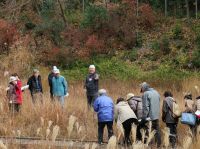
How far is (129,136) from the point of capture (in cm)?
1251

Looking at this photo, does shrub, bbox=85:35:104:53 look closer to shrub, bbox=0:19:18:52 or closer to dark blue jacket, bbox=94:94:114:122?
shrub, bbox=0:19:18:52

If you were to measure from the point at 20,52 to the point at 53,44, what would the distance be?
3.35 meters

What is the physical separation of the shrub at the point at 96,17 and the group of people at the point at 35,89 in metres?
18.6

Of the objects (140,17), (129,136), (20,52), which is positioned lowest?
(129,136)

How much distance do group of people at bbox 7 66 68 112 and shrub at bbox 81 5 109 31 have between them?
731 inches

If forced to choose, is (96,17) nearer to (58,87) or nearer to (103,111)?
(58,87)

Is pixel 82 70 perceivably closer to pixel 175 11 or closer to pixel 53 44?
pixel 53 44

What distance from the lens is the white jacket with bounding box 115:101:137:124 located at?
40.4ft

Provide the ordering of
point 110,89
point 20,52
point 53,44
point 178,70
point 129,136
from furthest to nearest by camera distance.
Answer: point 53,44, point 20,52, point 178,70, point 110,89, point 129,136

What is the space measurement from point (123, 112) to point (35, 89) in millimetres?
4858

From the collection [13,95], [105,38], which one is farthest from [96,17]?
[13,95]

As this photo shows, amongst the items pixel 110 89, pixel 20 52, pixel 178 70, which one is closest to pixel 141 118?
pixel 110 89

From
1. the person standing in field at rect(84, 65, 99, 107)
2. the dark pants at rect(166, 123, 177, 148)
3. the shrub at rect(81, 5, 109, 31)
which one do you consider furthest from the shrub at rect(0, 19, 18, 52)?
the dark pants at rect(166, 123, 177, 148)

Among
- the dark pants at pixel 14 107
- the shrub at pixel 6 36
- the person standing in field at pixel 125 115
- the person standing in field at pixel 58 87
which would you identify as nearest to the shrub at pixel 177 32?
the shrub at pixel 6 36
